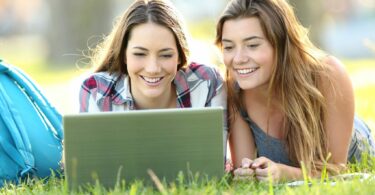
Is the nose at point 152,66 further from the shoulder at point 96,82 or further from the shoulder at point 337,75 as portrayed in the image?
the shoulder at point 337,75

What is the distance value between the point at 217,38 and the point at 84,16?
506 inches

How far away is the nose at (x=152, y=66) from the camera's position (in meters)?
4.00

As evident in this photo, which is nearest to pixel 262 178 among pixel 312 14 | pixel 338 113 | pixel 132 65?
pixel 338 113

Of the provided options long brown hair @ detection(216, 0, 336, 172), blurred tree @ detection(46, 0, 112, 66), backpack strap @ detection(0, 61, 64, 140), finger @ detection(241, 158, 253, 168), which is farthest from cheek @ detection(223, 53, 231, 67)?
blurred tree @ detection(46, 0, 112, 66)

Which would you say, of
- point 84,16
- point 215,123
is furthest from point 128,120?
point 84,16

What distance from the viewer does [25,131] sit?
4227mm

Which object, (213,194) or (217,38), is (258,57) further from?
(213,194)

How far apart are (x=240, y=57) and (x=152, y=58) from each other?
17.2 inches

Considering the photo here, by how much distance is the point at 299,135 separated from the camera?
13.6 feet

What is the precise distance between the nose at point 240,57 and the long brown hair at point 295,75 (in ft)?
0.51

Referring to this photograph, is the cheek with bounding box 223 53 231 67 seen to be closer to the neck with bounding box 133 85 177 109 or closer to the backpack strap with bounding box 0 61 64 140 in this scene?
the neck with bounding box 133 85 177 109

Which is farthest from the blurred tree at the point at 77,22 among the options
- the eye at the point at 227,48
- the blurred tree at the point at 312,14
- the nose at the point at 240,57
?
the nose at the point at 240,57

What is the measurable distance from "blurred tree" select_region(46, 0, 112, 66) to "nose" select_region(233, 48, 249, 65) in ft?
41.6

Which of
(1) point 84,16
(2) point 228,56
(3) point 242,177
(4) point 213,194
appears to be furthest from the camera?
(1) point 84,16
